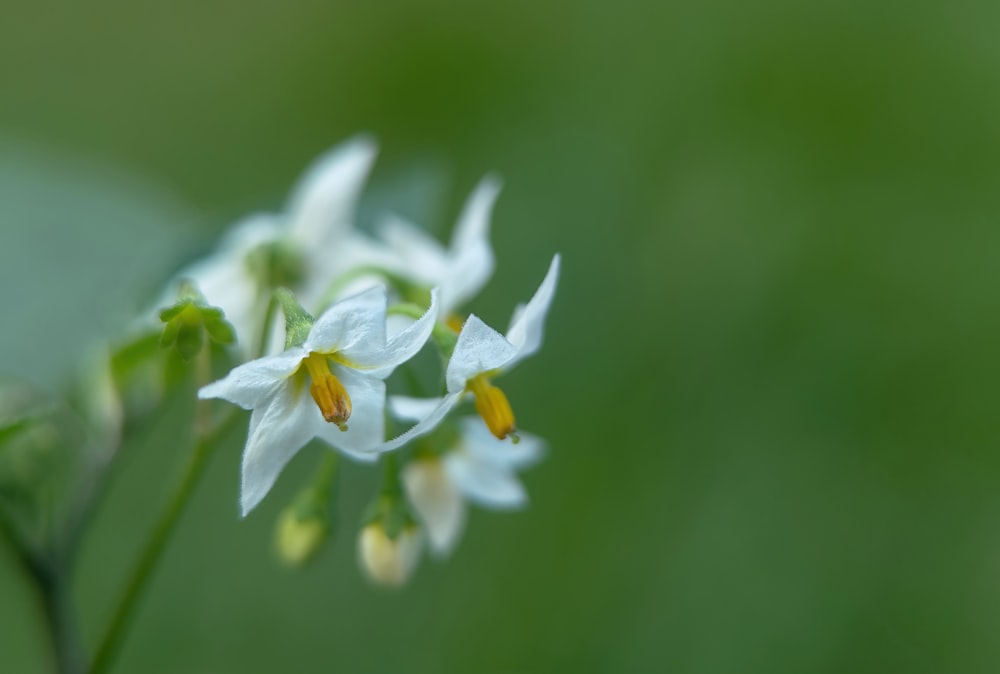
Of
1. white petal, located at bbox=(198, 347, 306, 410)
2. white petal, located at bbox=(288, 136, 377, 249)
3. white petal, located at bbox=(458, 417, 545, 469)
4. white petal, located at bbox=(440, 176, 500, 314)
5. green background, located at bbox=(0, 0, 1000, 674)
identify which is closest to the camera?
white petal, located at bbox=(198, 347, 306, 410)

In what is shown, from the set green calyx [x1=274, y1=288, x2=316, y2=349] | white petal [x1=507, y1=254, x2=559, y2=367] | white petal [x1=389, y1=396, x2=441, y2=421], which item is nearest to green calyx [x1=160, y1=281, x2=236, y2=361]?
green calyx [x1=274, y1=288, x2=316, y2=349]

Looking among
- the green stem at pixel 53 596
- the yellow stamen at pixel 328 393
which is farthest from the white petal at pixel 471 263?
the green stem at pixel 53 596

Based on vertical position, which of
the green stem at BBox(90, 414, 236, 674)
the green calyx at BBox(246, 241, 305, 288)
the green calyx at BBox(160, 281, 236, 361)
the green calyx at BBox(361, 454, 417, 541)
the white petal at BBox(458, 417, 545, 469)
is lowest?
the green stem at BBox(90, 414, 236, 674)

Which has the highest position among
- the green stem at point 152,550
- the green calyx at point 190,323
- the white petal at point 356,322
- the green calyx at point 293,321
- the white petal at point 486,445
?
the white petal at point 356,322

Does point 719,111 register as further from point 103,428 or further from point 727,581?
point 103,428

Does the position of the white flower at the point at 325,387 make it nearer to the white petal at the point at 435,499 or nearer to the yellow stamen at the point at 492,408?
the yellow stamen at the point at 492,408

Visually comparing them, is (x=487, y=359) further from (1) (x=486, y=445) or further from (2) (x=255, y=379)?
(1) (x=486, y=445)

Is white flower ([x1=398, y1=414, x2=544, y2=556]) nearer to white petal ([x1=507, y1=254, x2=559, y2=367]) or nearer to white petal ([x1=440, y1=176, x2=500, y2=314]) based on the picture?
white petal ([x1=440, y1=176, x2=500, y2=314])

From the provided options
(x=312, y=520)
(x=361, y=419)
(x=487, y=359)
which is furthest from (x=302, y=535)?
(x=487, y=359)
